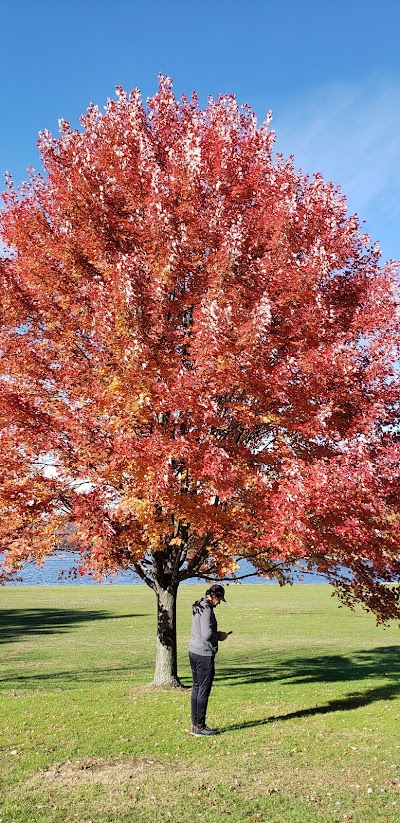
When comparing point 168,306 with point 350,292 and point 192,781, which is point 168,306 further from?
point 192,781

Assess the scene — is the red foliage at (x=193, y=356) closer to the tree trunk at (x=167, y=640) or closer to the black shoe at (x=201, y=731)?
the tree trunk at (x=167, y=640)

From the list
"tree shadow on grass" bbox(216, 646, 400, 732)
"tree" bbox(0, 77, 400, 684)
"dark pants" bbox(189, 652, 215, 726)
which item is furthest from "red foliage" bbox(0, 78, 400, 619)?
"tree shadow on grass" bbox(216, 646, 400, 732)

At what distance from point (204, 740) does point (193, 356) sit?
6.26 m

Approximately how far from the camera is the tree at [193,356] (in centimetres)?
1035

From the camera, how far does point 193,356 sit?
10.7 metres

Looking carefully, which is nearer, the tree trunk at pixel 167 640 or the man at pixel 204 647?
the man at pixel 204 647

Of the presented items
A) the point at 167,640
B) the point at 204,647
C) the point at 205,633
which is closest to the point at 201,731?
the point at 204,647

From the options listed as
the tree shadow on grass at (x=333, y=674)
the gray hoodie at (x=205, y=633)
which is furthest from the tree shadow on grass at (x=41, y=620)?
the gray hoodie at (x=205, y=633)

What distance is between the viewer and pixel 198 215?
1199 cm

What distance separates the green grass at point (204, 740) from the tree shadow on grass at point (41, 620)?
14.1 ft

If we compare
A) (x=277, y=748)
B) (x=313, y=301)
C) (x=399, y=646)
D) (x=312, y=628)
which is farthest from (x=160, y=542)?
(x=312, y=628)

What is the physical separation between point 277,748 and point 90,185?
34.3 feet

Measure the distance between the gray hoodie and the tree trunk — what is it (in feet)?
15.8

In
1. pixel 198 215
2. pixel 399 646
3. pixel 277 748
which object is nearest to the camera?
pixel 277 748
